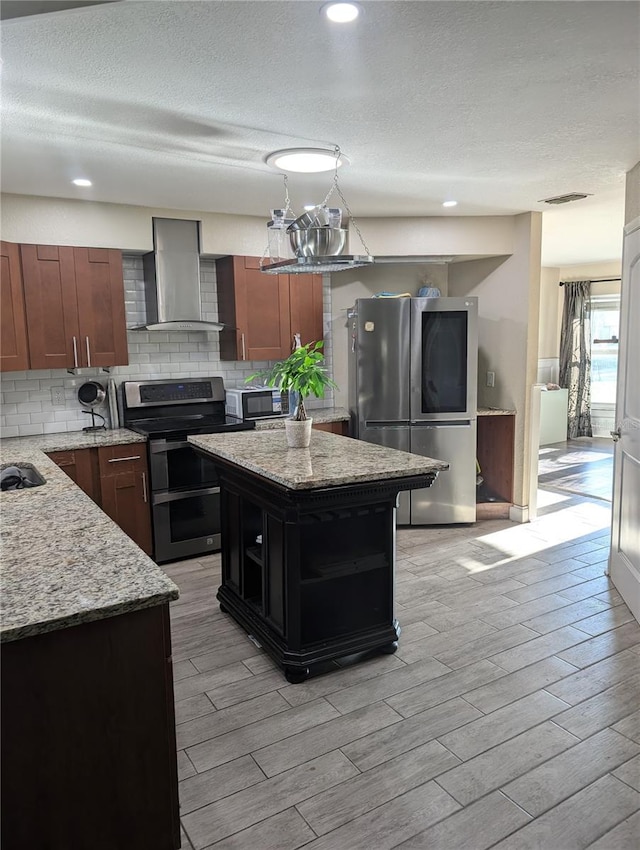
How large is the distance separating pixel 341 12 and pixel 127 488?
310cm

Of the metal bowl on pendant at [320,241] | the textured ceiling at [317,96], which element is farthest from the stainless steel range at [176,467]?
the metal bowl on pendant at [320,241]

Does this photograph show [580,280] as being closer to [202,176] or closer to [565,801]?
[202,176]

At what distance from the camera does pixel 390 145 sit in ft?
9.87

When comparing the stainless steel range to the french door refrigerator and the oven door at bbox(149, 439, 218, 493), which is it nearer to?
the oven door at bbox(149, 439, 218, 493)

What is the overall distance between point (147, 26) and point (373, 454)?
1.94m

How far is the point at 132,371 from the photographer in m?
4.62

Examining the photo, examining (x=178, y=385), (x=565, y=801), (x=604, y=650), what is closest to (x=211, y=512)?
(x=178, y=385)

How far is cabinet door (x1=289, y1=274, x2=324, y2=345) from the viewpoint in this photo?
4.92m

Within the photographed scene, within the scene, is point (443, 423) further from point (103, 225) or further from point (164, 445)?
point (103, 225)

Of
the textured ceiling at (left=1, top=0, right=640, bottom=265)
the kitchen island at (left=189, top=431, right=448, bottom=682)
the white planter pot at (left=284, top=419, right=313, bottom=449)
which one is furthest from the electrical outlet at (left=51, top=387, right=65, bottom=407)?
the white planter pot at (left=284, top=419, right=313, bottom=449)

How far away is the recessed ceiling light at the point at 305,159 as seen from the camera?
3.07m

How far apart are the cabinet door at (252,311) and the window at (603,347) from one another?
222 inches

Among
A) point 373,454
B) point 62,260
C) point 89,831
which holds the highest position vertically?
point 62,260

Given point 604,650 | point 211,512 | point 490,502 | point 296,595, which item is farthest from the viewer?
point 490,502
